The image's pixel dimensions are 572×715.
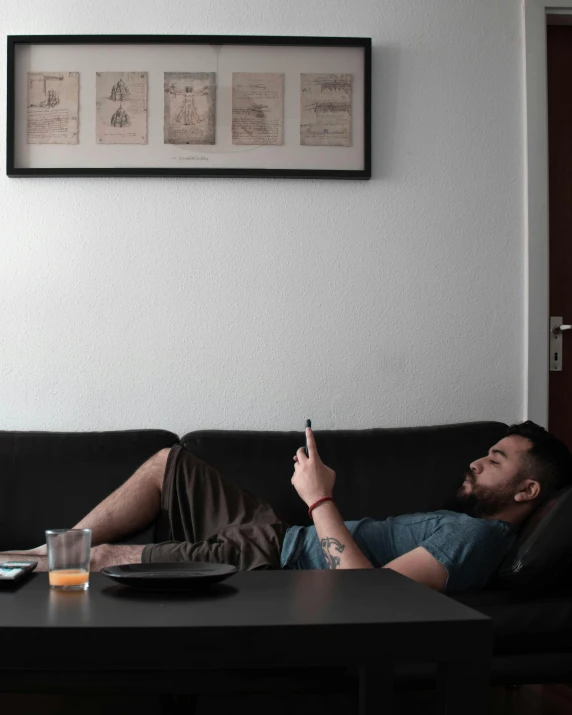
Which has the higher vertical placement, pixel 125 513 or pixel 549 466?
pixel 549 466

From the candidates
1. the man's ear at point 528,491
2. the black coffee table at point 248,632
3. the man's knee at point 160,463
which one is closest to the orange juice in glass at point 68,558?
the black coffee table at point 248,632

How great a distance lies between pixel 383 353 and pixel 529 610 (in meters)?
1.02

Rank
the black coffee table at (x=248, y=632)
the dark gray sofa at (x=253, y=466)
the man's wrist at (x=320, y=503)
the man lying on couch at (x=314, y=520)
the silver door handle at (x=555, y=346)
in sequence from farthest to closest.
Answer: the silver door handle at (x=555, y=346) → the dark gray sofa at (x=253, y=466) → the man's wrist at (x=320, y=503) → the man lying on couch at (x=314, y=520) → the black coffee table at (x=248, y=632)

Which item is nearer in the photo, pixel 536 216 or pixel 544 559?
pixel 544 559

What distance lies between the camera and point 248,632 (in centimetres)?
94

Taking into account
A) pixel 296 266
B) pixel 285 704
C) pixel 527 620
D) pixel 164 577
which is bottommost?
pixel 285 704

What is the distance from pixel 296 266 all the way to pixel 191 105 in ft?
2.02

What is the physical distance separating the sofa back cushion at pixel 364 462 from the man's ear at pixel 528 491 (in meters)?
0.18

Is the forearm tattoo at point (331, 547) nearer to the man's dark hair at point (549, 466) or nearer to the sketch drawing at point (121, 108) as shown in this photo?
the man's dark hair at point (549, 466)

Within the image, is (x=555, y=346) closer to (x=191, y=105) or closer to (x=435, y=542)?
(x=435, y=542)

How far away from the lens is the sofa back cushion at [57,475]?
2.07 meters

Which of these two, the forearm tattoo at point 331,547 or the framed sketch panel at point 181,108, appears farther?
the framed sketch panel at point 181,108

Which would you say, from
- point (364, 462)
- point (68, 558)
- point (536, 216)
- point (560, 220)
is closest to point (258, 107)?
point (536, 216)

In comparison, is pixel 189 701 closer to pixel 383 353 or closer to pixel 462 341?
pixel 383 353
